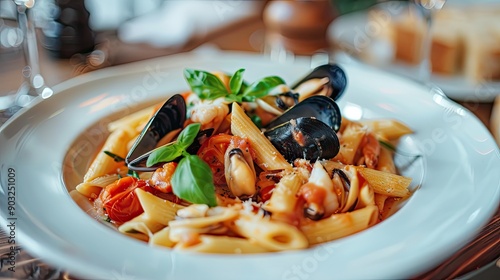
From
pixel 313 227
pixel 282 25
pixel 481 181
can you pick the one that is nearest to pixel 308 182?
pixel 313 227

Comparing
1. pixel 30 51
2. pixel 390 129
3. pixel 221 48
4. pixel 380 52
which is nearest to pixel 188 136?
pixel 390 129

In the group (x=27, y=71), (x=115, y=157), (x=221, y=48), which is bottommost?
(x=221, y=48)

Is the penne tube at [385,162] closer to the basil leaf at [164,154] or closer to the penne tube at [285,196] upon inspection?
the penne tube at [285,196]

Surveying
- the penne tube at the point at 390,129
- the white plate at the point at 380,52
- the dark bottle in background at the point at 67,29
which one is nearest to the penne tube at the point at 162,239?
the penne tube at the point at 390,129

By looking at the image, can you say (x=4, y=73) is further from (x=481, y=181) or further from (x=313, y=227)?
(x=481, y=181)

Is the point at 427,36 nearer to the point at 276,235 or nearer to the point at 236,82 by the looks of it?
the point at 236,82

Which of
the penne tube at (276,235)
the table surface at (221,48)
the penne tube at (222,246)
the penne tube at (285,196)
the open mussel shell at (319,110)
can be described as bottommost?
the table surface at (221,48)
